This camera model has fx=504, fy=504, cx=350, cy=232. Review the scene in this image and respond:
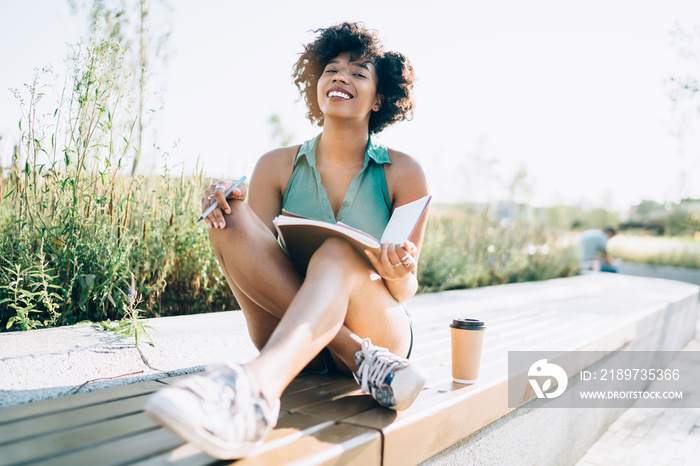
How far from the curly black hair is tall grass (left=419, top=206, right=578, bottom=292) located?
2.63 metres

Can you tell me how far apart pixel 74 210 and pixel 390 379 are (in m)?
1.55

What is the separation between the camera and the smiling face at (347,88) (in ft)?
5.96

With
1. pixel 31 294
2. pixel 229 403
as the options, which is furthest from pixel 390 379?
pixel 31 294

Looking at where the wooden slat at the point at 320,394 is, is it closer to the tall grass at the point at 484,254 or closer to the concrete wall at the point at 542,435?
the concrete wall at the point at 542,435

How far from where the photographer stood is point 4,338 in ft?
5.57

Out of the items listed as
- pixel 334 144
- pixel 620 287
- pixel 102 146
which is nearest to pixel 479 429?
pixel 334 144

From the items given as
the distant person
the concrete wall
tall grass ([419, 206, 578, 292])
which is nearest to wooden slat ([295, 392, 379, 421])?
the concrete wall

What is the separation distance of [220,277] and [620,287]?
461 cm

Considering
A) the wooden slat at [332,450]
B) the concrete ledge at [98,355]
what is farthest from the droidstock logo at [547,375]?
the concrete ledge at [98,355]

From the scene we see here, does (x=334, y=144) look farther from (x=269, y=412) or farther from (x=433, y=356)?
(x=269, y=412)

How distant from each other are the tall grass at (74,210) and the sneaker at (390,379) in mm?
1202

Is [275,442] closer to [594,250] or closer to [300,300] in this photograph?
[300,300]

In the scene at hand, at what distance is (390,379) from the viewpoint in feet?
4.26

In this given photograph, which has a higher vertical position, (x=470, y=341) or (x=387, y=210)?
(x=387, y=210)
